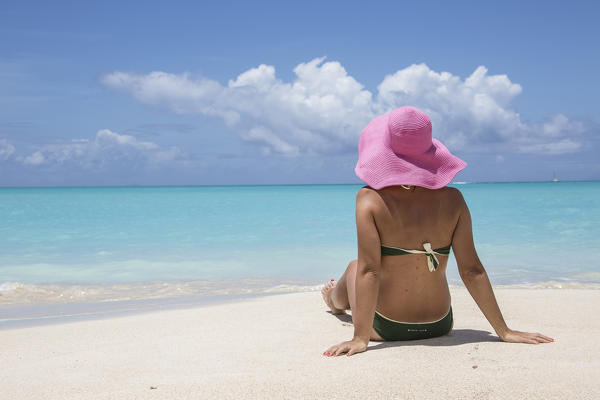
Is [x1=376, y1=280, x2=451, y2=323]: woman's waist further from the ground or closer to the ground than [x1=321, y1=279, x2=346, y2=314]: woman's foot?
further from the ground

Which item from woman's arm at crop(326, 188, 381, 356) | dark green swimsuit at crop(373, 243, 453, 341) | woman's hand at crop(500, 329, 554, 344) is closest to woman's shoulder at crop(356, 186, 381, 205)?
woman's arm at crop(326, 188, 381, 356)

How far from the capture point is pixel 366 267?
257cm

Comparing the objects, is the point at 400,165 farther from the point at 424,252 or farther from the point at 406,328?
the point at 406,328

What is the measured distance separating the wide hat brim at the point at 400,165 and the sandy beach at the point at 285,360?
2.90ft

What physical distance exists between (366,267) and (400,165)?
55cm

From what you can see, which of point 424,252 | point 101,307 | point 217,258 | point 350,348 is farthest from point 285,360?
point 217,258

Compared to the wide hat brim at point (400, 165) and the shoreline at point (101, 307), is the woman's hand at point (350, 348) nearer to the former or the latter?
the wide hat brim at point (400, 165)

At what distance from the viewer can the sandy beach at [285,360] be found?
2.11 m

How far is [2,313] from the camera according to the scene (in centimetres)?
497

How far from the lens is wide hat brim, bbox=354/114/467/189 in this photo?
254cm

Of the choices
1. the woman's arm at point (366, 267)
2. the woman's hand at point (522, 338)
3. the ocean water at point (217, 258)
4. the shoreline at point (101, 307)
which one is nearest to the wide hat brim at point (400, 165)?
the woman's arm at point (366, 267)

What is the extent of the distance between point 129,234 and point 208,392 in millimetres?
12228

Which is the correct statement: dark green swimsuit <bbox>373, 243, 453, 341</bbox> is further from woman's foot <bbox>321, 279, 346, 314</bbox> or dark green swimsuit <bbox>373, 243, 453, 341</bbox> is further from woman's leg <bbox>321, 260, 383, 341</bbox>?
woman's foot <bbox>321, 279, 346, 314</bbox>

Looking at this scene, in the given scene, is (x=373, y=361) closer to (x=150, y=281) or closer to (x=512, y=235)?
(x=150, y=281)
